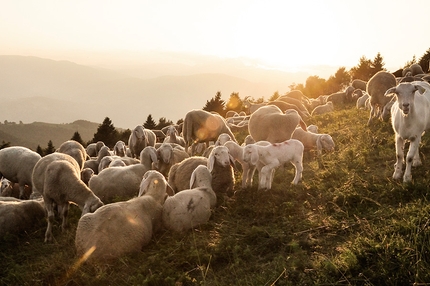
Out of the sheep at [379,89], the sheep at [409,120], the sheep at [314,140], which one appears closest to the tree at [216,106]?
the sheep at [379,89]

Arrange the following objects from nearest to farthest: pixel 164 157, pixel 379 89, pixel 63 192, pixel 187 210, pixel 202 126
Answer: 1. pixel 187 210
2. pixel 63 192
3. pixel 164 157
4. pixel 379 89
5. pixel 202 126

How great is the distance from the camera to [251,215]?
26.4 ft

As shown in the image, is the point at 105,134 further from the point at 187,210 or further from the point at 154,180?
the point at 187,210

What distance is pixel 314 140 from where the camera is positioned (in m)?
13.9

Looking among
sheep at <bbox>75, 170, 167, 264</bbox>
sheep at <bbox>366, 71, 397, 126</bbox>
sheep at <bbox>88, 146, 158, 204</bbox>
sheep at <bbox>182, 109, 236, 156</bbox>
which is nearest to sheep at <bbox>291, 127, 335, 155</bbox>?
sheep at <bbox>366, 71, 397, 126</bbox>

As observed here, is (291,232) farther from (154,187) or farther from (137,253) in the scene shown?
(154,187)

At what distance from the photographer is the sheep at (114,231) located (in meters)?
6.75

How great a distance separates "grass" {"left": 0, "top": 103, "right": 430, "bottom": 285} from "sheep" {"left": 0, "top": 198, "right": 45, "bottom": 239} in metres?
0.24

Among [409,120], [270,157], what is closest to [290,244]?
[270,157]

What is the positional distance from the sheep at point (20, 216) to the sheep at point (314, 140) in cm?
922

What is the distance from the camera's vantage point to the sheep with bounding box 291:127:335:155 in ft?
43.2

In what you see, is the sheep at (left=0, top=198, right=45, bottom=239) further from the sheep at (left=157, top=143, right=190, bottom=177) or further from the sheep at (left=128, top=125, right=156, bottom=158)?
the sheep at (left=128, top=125, right=156, bottom=158)

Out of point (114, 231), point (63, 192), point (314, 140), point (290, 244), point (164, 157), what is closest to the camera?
point (290, 244)

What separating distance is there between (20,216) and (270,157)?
683 centimetres
